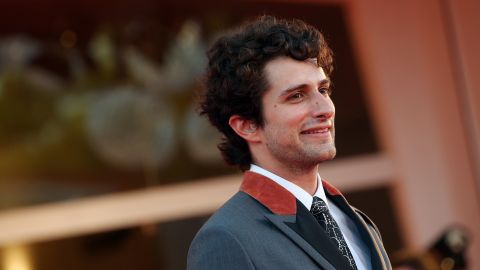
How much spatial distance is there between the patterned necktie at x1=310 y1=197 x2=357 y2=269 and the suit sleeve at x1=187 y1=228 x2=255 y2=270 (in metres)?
0.27

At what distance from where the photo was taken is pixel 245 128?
2682 millimetres

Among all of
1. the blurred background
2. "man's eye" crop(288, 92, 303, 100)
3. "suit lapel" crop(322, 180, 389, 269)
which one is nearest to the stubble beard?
"man's eye" crop(288, 92, 303, 100)

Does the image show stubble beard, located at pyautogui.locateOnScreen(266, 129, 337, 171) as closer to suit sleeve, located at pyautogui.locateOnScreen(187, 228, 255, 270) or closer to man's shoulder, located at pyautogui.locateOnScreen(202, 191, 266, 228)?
man's shoulder, located at pyautogui.locateOnScreen(202, 191, 266, 228)

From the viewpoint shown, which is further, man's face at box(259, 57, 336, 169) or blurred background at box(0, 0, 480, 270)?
blurred background at box(0, 0, 480, 270)

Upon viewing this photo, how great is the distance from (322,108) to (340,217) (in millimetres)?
345

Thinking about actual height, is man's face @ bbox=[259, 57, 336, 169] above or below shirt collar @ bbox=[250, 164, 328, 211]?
above

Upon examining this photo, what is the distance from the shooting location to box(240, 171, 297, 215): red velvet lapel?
2562mm

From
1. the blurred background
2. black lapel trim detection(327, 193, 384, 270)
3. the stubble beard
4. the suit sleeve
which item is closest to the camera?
the suit sleeve

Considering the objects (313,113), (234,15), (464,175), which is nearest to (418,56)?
(464,175)

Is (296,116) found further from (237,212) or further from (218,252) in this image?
(218,252)

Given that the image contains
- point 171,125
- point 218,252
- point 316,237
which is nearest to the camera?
point 218,252

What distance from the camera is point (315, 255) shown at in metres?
2.47

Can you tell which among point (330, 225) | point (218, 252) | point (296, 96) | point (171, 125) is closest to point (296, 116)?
point (296, 96)

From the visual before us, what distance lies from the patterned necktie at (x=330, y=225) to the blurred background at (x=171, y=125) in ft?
10.8
